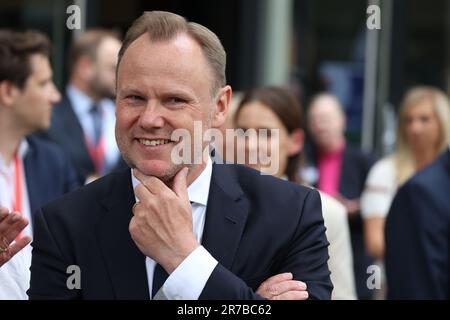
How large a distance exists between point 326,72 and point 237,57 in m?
1.07

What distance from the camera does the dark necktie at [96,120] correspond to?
784 cm

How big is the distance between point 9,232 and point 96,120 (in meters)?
4.90

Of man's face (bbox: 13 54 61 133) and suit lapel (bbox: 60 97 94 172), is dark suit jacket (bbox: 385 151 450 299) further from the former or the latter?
suit lapel (bbox: 60 97 94 172)

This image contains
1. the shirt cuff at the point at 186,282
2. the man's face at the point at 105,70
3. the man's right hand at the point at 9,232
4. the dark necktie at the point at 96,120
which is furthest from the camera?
the man's face at the point at 105,70

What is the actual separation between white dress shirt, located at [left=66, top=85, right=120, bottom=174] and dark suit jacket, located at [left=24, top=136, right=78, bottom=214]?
167cm

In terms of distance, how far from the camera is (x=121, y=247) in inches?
113

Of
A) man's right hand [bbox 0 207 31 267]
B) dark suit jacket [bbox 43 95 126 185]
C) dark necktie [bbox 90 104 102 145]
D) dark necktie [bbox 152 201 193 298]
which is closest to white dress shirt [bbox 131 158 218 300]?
dark necktie [bbox 152 201 193 298]

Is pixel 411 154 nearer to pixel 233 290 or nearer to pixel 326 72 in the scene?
pixel 326 72

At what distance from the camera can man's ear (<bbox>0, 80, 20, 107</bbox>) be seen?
573 cm

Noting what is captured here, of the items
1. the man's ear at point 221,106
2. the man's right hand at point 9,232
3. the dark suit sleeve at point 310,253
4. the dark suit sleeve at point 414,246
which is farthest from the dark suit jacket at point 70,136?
the dark suit sleeve at point 310,253

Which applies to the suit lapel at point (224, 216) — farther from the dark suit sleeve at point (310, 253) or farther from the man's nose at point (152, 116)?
the man's nose at point (152, 116)

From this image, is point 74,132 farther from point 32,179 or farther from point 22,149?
point 32,179

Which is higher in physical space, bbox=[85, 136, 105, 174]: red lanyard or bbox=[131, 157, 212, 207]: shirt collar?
bbox=[131, 157, 212, 207]: shirt collar
